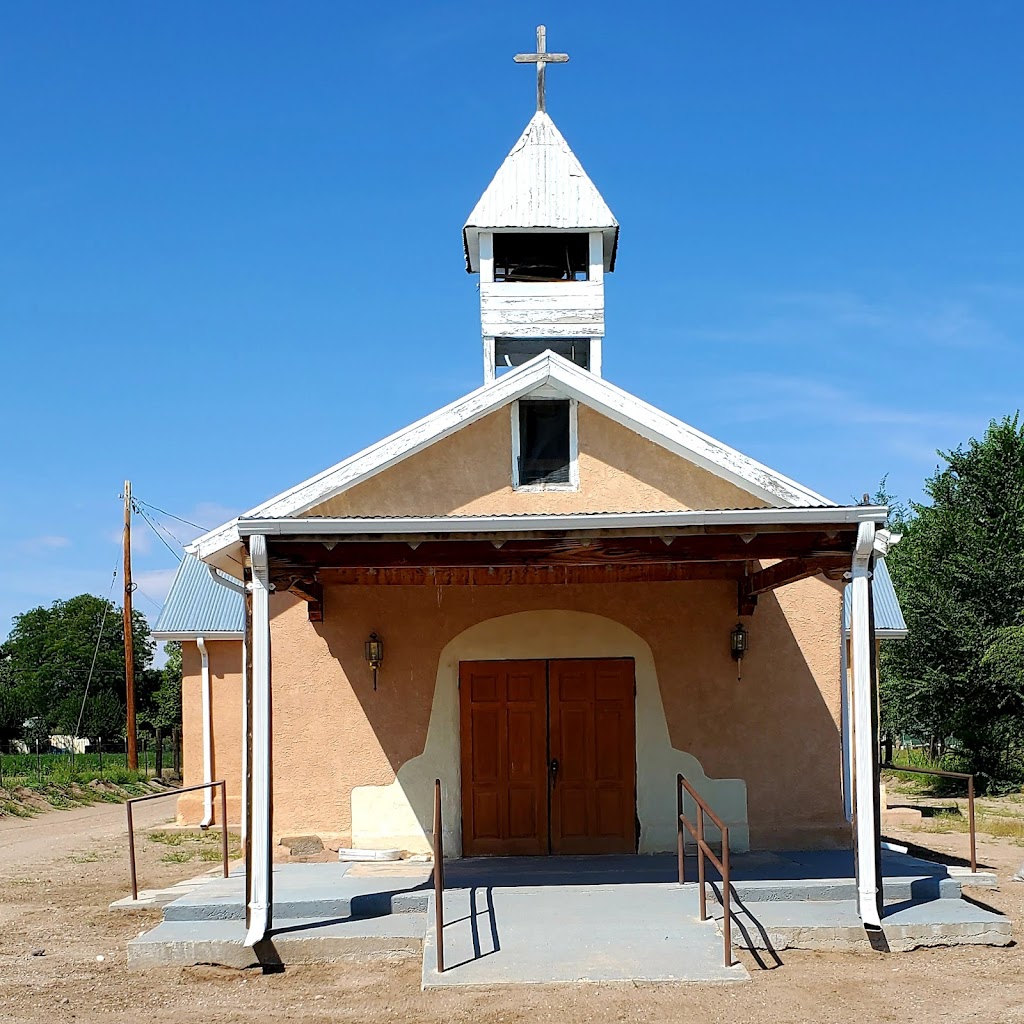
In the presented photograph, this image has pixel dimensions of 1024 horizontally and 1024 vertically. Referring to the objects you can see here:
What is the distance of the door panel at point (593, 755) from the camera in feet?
40.3

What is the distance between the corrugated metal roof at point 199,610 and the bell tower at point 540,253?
6765 millimetres

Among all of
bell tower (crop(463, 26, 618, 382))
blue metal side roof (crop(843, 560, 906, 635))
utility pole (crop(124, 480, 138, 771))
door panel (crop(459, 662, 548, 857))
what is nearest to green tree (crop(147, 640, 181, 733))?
utility pole (crop(124, 480, 138, 771))

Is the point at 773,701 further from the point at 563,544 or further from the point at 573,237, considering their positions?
the point at 573,237

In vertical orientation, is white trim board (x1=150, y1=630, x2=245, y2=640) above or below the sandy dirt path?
above

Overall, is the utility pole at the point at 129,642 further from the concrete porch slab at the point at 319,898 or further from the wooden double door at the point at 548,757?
the concrete porch slab at the point at 319,898

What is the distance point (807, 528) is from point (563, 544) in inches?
76.1

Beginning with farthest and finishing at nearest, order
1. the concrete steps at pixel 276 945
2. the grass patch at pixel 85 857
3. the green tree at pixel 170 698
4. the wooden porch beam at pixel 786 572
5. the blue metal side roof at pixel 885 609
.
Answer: the green tree at pixel 170 698 → the blue metal side roof at pixel 885 609 → the grass patch at pixel 85 857 → the wooden porch beam at pixel 786 572 → the concrete steps at pixel 276 945

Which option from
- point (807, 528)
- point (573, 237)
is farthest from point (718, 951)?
point (573, 237)

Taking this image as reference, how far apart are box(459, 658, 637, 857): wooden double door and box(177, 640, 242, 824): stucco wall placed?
7.64 meters

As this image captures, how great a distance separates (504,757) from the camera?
12344 millimetres

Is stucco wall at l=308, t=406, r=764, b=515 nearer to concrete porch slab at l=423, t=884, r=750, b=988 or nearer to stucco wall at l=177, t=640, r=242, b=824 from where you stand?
concrete porch slab at l=423, t=884, r=750, b=988

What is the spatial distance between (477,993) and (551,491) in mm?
5444

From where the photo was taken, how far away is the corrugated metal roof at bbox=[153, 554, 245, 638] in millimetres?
19016

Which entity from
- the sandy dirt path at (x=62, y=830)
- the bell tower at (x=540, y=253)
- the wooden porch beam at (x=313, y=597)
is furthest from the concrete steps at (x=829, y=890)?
the sandy dirt path at (x=62, y=830)
